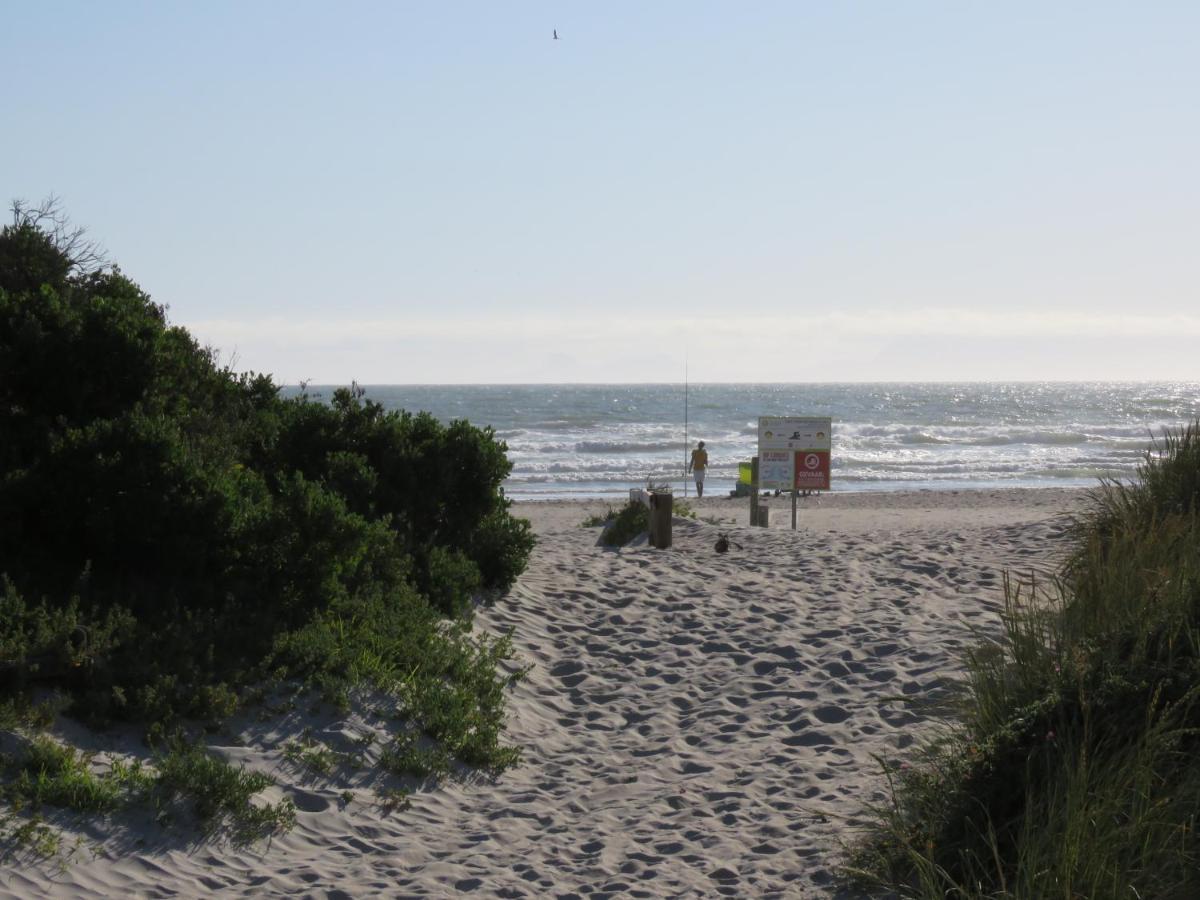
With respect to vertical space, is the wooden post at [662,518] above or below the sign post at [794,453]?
below

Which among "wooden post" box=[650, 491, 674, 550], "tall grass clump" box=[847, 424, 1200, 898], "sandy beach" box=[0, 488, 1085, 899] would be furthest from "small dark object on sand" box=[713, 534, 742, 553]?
"tall grass clump" box=[847, 424, 1200, 898]

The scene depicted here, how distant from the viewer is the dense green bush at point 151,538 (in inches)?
247

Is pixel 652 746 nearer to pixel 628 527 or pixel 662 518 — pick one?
pixel 662 518

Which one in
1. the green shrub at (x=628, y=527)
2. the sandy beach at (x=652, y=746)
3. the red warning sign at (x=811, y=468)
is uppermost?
the red warning sign at (x=811, y=468)

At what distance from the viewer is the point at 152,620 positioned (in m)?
6.70

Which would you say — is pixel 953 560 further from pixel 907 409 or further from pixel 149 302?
pixel 907 409

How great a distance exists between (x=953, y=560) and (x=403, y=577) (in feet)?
19.5

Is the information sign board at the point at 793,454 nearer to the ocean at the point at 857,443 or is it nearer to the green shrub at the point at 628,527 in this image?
the green shrub at the point at 628,527

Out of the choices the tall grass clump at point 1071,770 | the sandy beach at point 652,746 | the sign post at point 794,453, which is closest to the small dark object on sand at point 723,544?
the sandy beach at point 652,746

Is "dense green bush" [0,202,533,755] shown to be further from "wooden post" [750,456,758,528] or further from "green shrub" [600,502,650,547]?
"wooden post" [750,456,758,528]

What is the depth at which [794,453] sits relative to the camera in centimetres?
1683

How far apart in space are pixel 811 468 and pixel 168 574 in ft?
36.8

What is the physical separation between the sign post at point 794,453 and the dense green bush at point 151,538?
27.4 feet

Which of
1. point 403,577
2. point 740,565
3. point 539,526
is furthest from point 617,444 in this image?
point 403,577
